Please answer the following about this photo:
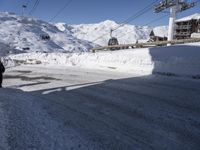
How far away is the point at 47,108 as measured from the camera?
723 cm

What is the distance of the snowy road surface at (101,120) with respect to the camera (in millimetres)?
4816

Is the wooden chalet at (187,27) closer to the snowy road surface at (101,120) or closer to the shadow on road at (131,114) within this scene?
the shadow on road at (131,114)

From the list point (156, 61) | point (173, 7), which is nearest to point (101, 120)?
point (156, 61)

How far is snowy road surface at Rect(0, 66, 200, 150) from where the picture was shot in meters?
4.82

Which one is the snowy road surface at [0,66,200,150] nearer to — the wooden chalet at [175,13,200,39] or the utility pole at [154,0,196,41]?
the utility pole at [154,0,196,41]

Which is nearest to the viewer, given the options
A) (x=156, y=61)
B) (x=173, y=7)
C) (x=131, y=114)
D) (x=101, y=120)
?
(x=101, y=120)

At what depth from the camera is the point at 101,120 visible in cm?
611

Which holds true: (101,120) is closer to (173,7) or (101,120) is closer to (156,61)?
(156,61)

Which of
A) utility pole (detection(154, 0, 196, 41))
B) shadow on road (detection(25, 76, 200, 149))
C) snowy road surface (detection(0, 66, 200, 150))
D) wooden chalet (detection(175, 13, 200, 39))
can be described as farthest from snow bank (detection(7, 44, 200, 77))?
wooden chalet (detection(175, 13, 200, 39))

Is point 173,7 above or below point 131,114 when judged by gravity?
above

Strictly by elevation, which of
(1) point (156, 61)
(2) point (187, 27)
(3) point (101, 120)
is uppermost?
(2) point (187, 27)

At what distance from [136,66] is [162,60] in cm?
207

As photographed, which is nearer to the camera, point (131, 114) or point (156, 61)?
point (131, 114)

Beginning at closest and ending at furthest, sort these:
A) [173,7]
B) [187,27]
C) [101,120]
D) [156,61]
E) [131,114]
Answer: [101,120] < [131,114] < [156,61] < [173,7] < [187,27]
